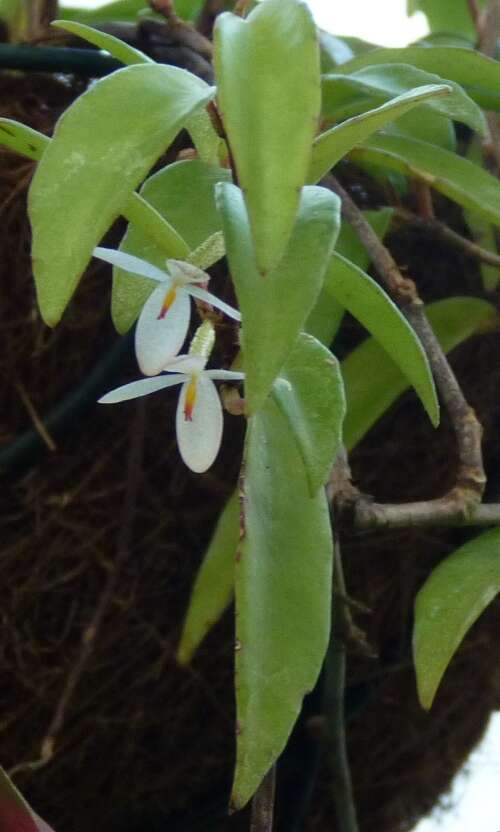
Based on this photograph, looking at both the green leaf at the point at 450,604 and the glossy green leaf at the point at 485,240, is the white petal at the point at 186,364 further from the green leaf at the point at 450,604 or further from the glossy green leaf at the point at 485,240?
the glossy green leaf at the point at 485,240

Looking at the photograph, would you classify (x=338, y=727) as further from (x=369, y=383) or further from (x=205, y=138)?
(x=205, y=138)

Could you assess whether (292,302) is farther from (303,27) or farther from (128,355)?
(128,355)

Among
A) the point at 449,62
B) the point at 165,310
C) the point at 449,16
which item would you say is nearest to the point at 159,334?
the point at 165,310

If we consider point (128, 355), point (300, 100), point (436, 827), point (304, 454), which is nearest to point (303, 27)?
point (300, 100)

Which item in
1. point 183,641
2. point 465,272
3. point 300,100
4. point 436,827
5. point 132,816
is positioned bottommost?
point 436,827

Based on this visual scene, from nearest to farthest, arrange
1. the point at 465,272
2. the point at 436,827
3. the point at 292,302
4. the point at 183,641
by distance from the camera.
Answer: the point at 292,302, the point at 183,641, the point at 465,272, the point at 436,827

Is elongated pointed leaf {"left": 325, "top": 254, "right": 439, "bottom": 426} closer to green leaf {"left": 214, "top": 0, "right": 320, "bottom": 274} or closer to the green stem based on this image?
green leaf {"left": 214, "top": 0, "right": 320, "bottom": 274}
